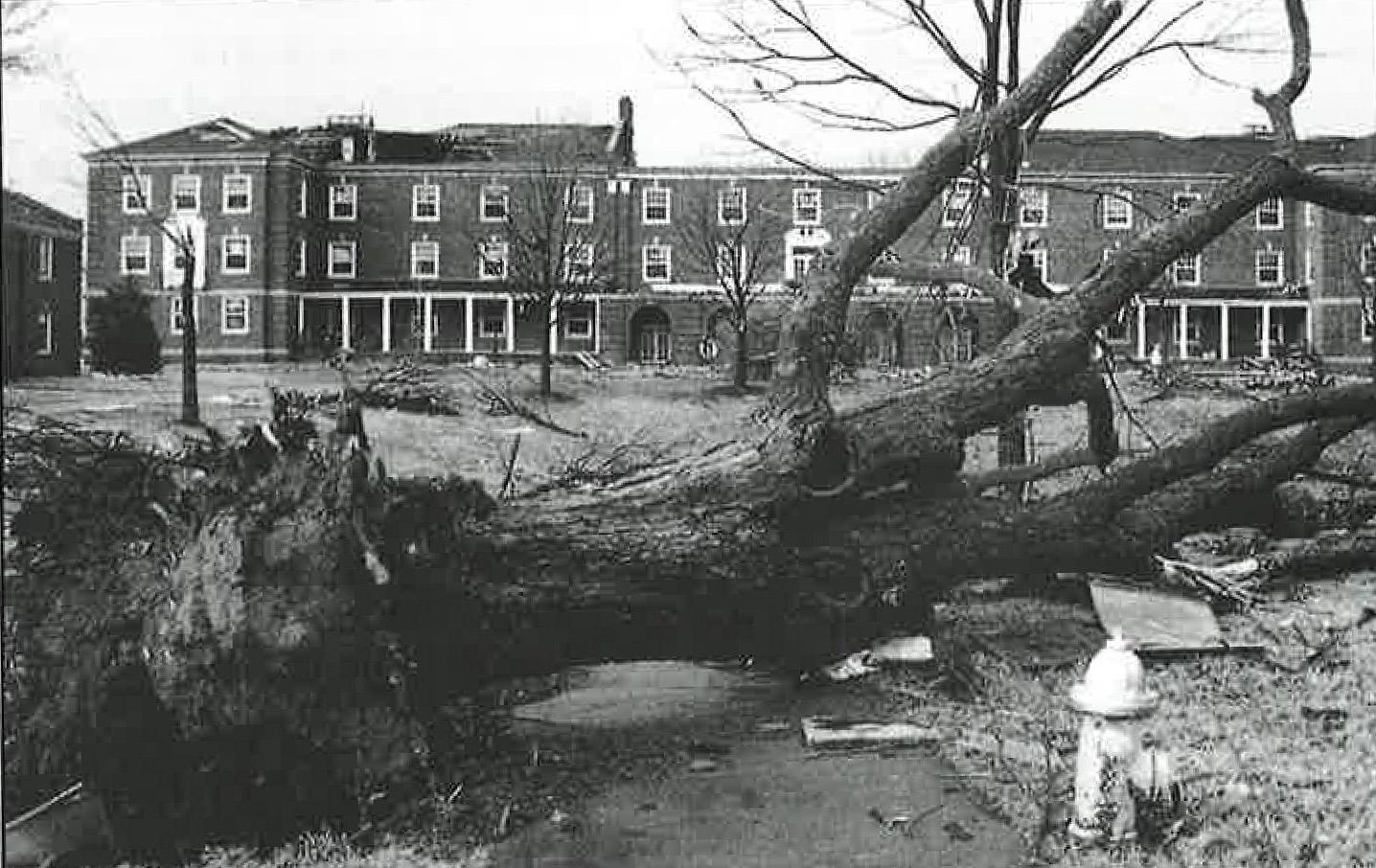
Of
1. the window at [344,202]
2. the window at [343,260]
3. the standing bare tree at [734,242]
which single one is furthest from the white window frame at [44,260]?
the standing bare tree at [734,242]

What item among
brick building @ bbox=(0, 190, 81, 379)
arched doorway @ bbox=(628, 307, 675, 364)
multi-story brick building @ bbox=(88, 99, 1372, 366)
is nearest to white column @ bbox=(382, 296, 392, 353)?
multi-story brick building @ bbox=(88, 99, 1372, 366)

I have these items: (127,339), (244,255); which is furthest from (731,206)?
(127,339)

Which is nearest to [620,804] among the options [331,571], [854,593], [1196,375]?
[331,571]

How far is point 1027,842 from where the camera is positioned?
4.05 metres

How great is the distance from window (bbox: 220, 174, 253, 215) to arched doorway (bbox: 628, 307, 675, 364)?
11.4 ft

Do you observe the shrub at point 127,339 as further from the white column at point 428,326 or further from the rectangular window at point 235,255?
the white column at point 428,326

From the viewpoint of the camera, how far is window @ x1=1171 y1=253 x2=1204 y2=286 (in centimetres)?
1071

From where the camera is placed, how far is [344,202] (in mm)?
14227

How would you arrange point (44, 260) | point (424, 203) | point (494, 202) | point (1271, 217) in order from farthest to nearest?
point (494, 202), point (424, 203), point (1271, 217), point (44, 260)

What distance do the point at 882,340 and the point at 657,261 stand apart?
15.8m

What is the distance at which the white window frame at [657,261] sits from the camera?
24781 millimetres

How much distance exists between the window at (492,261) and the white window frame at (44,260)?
11081mm

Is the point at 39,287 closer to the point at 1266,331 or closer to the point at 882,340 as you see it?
the point at 882,340

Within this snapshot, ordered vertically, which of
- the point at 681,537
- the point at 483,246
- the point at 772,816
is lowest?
the point at 772,816
